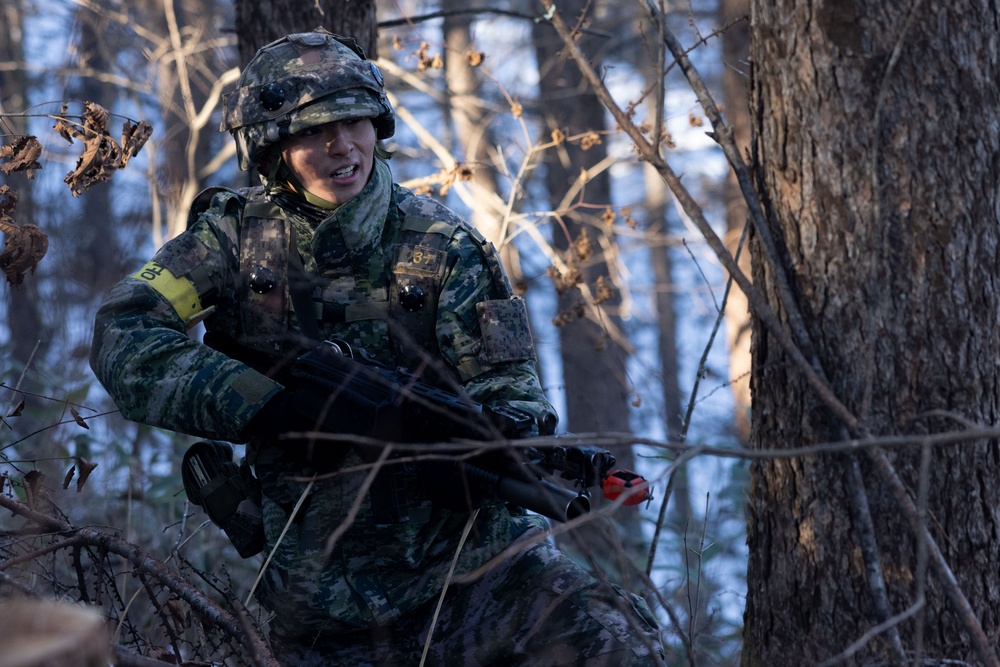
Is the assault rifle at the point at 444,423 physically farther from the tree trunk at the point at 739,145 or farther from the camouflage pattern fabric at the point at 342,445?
the tree trunk at the point at 739,145

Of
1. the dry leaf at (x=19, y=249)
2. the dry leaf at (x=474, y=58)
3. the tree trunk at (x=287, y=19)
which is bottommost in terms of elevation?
the dry leaf at (x=19, y=249)

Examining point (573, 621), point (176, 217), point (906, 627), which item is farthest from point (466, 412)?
point (176, 217)

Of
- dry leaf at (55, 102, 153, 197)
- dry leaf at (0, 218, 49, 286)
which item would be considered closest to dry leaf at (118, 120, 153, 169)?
dry leaf at (55, 102, 153, 197)

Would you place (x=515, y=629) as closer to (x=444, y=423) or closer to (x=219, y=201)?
(x=444, y=423)

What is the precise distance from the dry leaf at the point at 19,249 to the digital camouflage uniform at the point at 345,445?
27cm

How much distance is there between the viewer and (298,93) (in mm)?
3275

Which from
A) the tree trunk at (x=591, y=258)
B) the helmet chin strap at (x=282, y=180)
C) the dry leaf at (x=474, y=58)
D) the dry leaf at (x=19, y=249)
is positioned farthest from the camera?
the tree trunk at (x=591, y=258)

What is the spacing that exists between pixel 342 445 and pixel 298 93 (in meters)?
1.15

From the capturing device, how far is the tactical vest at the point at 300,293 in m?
3.22

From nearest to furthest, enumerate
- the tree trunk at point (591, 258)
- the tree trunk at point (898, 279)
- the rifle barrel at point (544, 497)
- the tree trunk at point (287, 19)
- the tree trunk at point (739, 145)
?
the tree trunk at point (898, 279)
the rifle barrel at point (544, 497)
the tree trunk at point (287, 19)
the tree trunk at point (739, 145)
the tree trunk at point (591, 258)

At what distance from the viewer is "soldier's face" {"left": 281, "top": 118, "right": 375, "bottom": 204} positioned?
3.31 metres

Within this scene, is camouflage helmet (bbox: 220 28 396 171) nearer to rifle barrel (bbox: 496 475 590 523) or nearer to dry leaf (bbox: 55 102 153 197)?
dry leaf (bbox: 55 102 153 197)

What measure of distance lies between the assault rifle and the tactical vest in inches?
11.4

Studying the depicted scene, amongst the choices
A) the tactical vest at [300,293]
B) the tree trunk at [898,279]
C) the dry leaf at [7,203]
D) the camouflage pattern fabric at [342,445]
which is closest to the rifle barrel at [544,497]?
the camouflage pattern fabric at [342,445]
